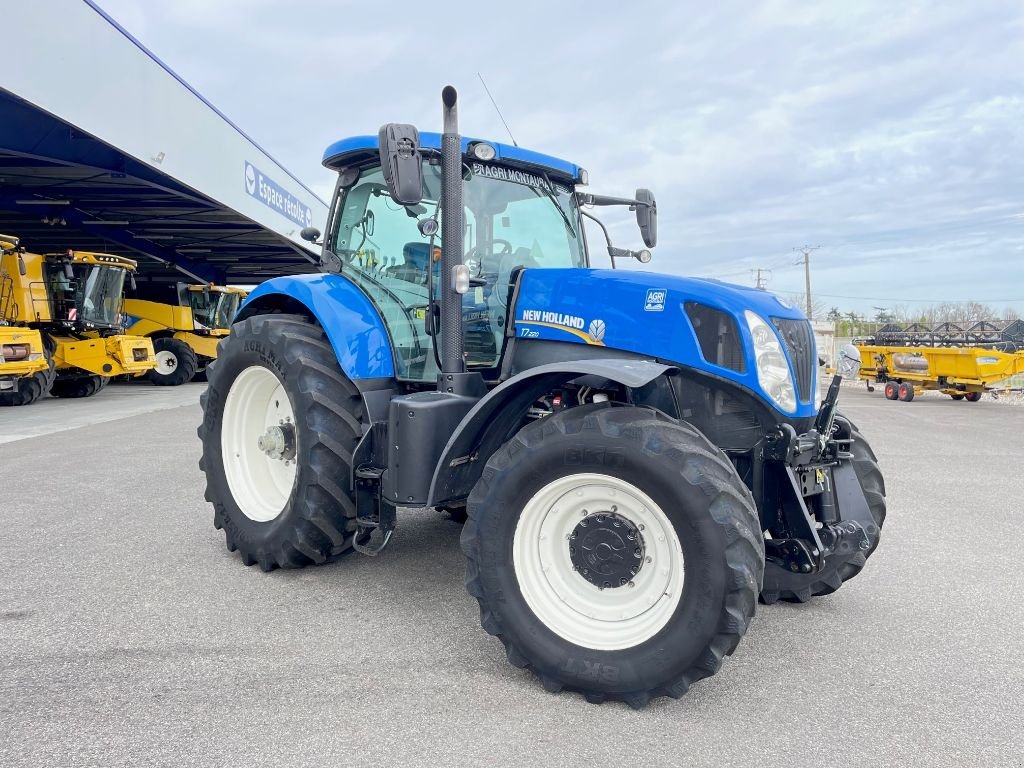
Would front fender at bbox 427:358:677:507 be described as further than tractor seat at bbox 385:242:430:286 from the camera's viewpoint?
No

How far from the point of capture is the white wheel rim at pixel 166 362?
64.8 ft

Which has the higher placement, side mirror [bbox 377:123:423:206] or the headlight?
side mirror [bbox 377:123:423:206]

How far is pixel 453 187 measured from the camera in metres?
3.52

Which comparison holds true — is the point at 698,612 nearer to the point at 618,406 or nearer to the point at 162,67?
the point at 618,406

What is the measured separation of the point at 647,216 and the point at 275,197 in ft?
58.8

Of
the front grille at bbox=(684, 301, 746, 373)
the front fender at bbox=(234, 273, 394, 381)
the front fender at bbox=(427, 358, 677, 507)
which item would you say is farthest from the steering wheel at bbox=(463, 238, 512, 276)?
the front grille at bbox=(684, 301, 746, 373)

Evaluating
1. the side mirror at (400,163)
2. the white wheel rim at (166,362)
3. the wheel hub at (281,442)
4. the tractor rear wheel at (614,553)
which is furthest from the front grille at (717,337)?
the white wheel rim at (166,362)

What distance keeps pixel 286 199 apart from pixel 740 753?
2143 centimetres

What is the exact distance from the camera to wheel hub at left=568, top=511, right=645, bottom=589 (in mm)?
2883

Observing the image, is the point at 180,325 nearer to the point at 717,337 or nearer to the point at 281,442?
the point at 281,442

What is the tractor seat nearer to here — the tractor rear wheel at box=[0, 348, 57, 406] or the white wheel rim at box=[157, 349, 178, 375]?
the tractor rear wheel at box=[0, 348, 57, 406]

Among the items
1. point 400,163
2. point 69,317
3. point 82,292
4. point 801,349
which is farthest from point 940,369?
point 69,317

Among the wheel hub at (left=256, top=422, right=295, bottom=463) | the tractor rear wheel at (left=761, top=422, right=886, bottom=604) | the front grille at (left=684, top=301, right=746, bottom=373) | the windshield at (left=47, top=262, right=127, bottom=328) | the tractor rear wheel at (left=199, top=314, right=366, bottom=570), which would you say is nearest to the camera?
the front grille at (left=684, top=301, right=746, bottom=373)

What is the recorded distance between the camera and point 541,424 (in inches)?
117
